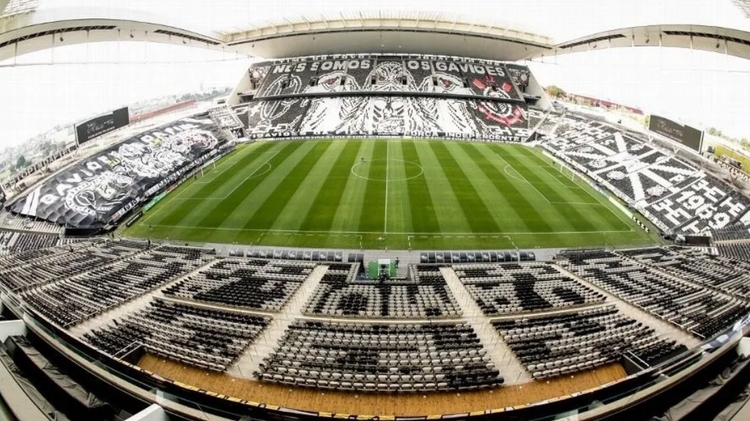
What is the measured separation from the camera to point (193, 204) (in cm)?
3816

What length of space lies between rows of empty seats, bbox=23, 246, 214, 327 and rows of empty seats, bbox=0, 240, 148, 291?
984 mm

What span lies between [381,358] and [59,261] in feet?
76.3

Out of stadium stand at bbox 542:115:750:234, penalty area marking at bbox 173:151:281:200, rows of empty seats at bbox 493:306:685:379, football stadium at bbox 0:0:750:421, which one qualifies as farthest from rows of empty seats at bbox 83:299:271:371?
stadium stand at bbox 542:115:750:234

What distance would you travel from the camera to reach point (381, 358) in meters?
14.1

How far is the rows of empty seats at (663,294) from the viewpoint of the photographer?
52.9 feet

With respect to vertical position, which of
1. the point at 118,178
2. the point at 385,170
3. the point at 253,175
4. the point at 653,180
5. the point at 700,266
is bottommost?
the point at 700,266

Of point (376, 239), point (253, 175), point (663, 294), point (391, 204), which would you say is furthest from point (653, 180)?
point (253, 175)

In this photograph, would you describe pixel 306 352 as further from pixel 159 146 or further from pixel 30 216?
pixel 159 146

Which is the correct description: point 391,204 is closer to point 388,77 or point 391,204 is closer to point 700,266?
point 700,266

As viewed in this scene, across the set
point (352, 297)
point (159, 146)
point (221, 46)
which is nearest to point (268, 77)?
point (221, 46)

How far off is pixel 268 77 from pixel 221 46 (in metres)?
8.79

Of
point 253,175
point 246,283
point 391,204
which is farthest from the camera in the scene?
point 253,175

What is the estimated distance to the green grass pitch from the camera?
31.1 metres

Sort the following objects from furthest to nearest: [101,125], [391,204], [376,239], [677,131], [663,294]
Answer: [101,125] < [677,131] < [391,204] < [376,239] < [663,294]
